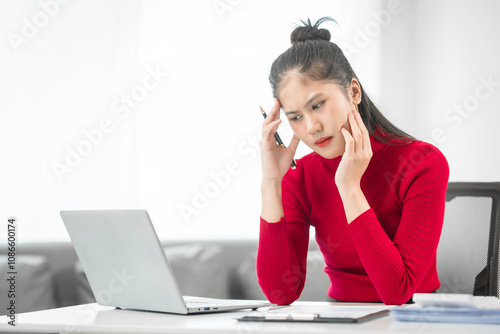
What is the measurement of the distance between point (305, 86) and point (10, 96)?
1.71 m

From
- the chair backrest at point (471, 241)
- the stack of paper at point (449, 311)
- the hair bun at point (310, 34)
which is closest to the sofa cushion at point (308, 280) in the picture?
the chair backrest at point (471, 241)

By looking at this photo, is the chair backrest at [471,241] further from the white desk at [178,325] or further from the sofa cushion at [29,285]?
the sofa cushion at [29,285]

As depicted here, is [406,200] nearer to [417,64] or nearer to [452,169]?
[452,169]

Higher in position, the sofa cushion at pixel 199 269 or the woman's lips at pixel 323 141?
the woman's lips at pixel 323 141

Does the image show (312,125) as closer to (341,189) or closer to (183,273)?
(341,189)

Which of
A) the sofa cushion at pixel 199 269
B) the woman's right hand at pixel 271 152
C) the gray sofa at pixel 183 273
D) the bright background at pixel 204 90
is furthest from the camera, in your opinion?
the bright background at pixel 204 90

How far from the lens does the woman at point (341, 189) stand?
4.28 ft

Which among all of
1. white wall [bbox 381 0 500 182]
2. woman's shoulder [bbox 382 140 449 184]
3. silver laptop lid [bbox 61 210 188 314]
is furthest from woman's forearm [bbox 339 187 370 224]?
white wall [bbox 381 0 500 182]

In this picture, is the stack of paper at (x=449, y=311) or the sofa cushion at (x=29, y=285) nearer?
the stack of paper at (x=449, y=311)

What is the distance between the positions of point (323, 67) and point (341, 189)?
33cm

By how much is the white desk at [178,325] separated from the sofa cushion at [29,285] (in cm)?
109

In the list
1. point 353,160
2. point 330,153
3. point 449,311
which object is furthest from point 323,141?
point 449,311

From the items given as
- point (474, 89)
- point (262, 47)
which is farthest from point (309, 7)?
point (474, 89)

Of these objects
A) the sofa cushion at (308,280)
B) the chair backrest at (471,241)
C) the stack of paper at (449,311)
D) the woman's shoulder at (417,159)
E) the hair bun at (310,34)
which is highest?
the hair bun at (310,34)
